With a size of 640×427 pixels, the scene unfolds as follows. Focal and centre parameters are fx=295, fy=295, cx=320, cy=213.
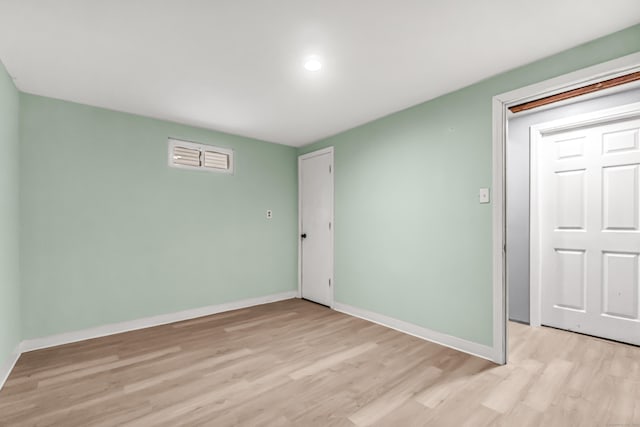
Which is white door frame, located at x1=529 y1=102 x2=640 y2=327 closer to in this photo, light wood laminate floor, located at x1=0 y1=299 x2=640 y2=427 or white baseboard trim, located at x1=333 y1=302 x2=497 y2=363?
light wood laminate floor, located at x1=0 y1=299 x2=640 y2=427

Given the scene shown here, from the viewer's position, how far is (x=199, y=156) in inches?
151

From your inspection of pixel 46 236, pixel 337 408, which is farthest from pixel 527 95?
pixel 46 236

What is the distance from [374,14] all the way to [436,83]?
3.72 feet

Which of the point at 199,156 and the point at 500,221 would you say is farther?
the point at 199,156

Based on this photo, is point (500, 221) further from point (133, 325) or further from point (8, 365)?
point (8, 365)

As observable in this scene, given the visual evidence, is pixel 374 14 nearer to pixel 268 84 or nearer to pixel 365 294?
pixel 268 84

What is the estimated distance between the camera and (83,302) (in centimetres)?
303

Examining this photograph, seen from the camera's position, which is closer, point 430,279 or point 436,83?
point 436,83

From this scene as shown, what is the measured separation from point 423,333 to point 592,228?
205cm

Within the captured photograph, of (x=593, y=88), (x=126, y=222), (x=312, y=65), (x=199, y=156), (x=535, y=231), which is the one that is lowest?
(x=535, y=231)

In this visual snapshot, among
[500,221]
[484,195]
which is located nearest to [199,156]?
[484,195]

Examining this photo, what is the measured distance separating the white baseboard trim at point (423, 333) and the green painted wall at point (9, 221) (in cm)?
324

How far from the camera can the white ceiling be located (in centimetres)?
171

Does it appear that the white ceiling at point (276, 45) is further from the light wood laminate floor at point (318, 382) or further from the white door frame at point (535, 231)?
the light wood laminate floor at point (318, 382)
